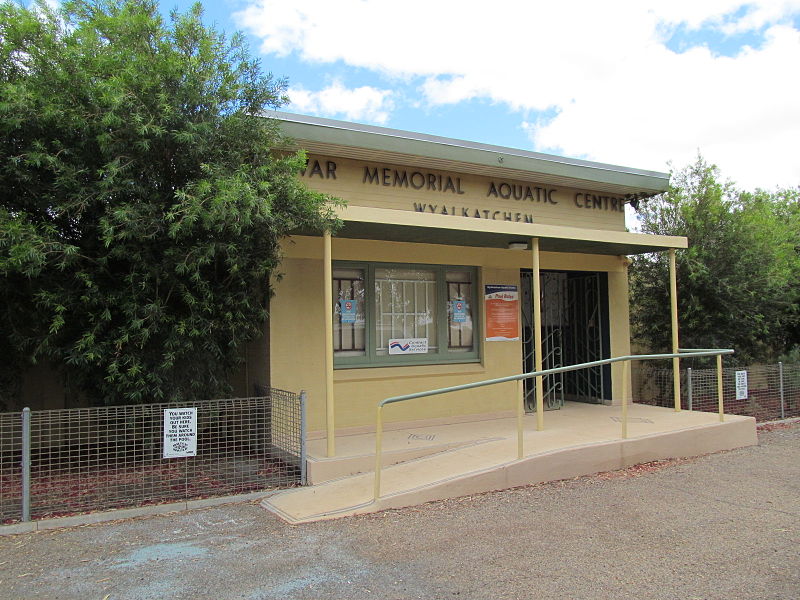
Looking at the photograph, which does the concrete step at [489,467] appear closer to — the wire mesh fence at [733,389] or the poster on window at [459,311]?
the wire mesh fence at [733,389]

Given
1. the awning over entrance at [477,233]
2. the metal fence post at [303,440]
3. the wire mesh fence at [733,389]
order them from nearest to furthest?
the metal fence post at [303,440]
the awning over entrance at [477,233]
the wire mesh fence at [733,389]

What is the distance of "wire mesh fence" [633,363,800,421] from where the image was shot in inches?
376

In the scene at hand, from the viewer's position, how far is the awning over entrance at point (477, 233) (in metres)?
6.96

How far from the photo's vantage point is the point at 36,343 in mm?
6109

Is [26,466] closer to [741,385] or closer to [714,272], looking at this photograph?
[741,385]

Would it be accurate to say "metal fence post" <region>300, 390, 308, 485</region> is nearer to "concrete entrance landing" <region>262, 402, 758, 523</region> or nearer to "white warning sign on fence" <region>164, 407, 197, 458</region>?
"concrete entrance landing" <region>262, 402, 758, 523</region>

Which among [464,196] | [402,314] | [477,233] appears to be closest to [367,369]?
[402,314]

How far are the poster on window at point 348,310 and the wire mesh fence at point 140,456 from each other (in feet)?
6.44

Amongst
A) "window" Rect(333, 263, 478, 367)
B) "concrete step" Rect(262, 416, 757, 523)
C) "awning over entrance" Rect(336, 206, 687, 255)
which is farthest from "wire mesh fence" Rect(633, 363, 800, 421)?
"window" Rect(333, 263, 478, 367)

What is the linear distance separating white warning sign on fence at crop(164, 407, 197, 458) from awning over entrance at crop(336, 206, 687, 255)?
2.58 m

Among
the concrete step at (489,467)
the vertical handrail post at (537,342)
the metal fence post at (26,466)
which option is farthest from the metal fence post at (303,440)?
the vertical handrail post at (537,342)

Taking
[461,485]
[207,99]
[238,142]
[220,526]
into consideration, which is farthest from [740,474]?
[207,99]

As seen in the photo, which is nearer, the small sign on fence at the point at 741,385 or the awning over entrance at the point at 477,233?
the awning over entrance at the point at 477,233

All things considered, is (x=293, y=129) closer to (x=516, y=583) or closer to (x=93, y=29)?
(x=93, y=29)
